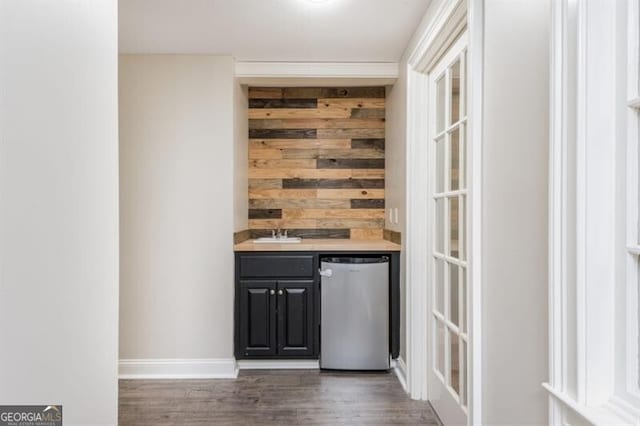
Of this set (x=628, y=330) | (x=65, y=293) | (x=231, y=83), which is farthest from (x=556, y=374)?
(x=231, y=83)

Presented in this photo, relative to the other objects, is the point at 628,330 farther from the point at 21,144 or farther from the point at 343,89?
the point at 343,89

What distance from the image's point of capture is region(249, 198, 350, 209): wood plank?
3.91 metres

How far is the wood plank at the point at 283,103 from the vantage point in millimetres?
3881

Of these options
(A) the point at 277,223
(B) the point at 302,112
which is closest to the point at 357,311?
(A) the point at 277,223

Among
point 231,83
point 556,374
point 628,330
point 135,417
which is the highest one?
point 231,83

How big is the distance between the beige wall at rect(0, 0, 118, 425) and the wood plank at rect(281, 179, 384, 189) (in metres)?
2.65

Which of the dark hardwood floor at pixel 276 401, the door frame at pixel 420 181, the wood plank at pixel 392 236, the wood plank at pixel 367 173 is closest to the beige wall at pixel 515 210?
the door frame at pixel 420 181

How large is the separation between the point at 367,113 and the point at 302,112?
0.58 m

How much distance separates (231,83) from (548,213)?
266 cm

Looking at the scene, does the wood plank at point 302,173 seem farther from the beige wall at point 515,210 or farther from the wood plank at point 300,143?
the beige wall at point 515,210

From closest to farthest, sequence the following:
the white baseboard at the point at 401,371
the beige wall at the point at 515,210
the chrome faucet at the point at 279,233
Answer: the beige wall at the point at 515,210, the white baseboard at the point at 401,371, the chrome faucet at the point at 279,233

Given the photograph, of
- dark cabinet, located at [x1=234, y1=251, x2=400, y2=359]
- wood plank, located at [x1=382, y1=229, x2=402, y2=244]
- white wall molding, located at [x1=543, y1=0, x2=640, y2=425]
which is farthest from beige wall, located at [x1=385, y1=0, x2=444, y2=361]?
white wall molding, located at [x1=543, y1=0, x2=640, y2=425]

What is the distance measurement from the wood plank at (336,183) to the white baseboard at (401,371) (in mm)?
1514

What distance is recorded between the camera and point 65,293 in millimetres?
1020
